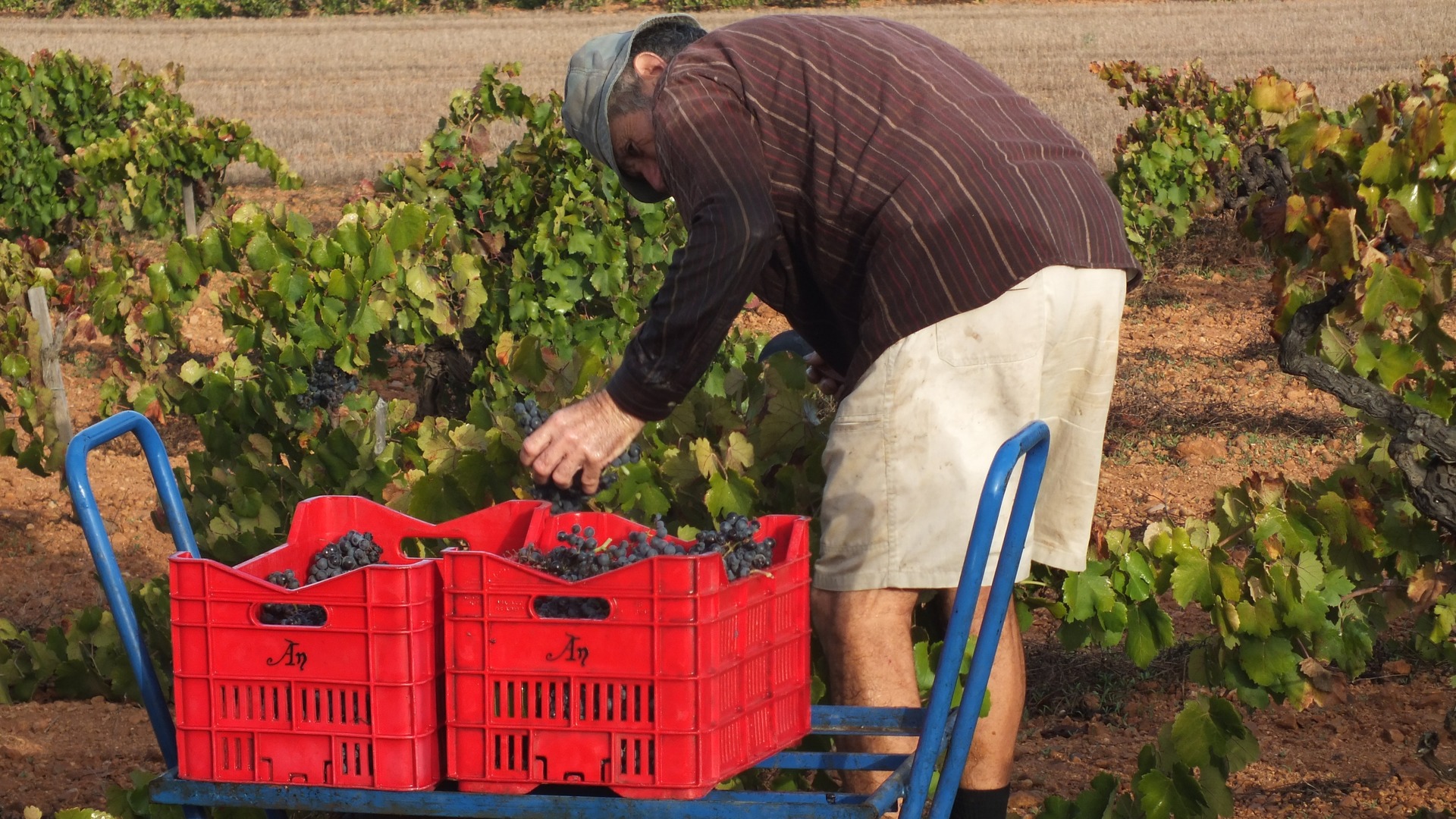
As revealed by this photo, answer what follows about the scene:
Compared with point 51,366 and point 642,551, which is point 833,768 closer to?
point 642,551

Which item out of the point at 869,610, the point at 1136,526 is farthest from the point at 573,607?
the point at 1136,526

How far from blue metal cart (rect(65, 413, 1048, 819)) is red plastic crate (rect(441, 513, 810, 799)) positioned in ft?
0.12

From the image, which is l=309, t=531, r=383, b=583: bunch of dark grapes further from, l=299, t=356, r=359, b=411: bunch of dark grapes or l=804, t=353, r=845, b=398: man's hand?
l=299, t=356, r=359, b=411: bunch of dark grapes

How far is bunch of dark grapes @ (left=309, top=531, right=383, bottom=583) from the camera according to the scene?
230 cm

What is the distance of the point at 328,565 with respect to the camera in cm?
230

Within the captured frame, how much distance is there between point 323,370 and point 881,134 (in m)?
2.38

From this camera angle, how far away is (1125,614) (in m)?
3.06

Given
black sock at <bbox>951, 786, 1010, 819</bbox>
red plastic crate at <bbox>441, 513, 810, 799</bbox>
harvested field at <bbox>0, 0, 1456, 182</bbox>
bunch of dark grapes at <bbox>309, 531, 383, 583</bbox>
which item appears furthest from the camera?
harvested field at <bbox>0, 0, 1456, 182</bbox>

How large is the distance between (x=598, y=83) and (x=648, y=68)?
0.09m

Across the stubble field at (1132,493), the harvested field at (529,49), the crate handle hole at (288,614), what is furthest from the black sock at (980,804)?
the harvested field at (529,49)

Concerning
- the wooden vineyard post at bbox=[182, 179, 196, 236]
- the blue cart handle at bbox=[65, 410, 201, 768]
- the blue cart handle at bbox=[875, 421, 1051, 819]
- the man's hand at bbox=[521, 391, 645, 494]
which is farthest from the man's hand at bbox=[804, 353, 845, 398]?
the wooden vineyard post at bbox=[182, 179, 196, 236]

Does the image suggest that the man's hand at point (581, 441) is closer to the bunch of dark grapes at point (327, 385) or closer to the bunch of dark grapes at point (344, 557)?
the bunch of dark grapes at point (344, 557)

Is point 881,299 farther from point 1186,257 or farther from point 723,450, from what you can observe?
point 1186,257

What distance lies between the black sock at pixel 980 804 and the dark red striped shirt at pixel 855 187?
2.54 feet
